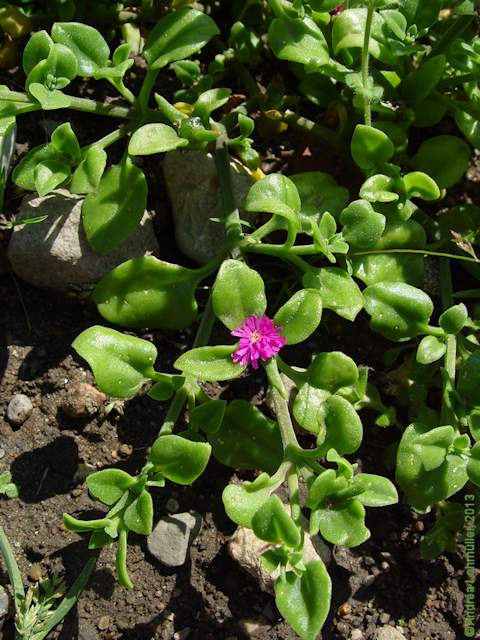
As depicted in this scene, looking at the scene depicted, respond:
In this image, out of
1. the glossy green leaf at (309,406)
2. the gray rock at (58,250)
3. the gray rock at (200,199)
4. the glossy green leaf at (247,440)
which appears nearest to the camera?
the glossy green leaf at (309,406)

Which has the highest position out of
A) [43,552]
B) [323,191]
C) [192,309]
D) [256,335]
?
[323,191]

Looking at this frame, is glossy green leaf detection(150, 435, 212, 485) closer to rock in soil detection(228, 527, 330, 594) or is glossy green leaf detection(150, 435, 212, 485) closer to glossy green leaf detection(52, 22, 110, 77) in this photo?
rock in soil detection(228, 527, 330, 594)

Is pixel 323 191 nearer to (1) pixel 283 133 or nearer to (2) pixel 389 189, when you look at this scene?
(2) pixel 389 189

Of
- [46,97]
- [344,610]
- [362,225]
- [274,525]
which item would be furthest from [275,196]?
[344,610]

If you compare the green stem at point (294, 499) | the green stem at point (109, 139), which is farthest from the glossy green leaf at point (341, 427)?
the green stem at point (109, 139)

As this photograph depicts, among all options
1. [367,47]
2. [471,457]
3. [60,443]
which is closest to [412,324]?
[471,457]

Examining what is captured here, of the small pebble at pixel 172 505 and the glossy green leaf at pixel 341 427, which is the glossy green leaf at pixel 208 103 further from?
the small pebble at pixel 172 505
